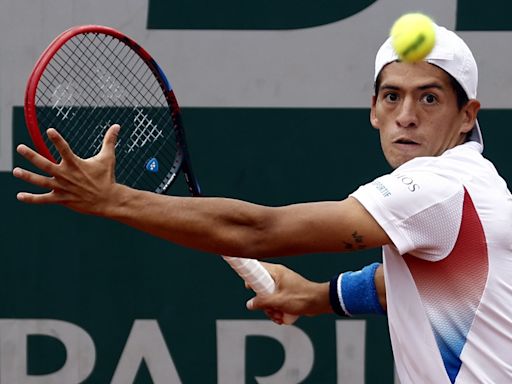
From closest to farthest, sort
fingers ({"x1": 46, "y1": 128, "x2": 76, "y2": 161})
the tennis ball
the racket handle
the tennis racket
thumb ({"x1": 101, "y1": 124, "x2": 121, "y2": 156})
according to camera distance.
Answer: fingers ({"x1": 46, "y1": 128, "x2": 76, "y2": 161})
thumb ({"x1": 101, "y1": 124, "x2": 121, "y2": 156})
the tennis ball
the racket handle
the tennis racket

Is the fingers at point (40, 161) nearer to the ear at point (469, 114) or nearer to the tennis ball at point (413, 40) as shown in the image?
the tennis ball at point (413, 40)

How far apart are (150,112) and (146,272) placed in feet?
1.91

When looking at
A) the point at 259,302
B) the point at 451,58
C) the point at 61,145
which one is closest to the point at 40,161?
the point at 61,145

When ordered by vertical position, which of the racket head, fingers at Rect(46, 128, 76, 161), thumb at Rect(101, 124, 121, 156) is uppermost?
the racket head

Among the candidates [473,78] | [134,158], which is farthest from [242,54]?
[473,78]

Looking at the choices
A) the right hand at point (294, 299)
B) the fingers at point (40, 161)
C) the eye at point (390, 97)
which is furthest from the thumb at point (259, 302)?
the fingers at point (40, 161)

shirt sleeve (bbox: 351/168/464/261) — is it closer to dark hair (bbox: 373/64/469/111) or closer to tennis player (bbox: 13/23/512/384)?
tennis player (bbox: 13/23/512/384)

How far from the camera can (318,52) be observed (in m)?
4.58

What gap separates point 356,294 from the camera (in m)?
3.64

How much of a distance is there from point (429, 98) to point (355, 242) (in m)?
0.47

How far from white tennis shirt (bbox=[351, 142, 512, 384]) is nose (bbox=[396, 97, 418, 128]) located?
0.39 ft

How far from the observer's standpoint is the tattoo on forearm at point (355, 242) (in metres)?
2.81

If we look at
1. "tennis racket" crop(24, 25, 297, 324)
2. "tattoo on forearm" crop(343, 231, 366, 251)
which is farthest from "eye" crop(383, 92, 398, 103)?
"tennis racket" crop(24, 25, 297, 324)

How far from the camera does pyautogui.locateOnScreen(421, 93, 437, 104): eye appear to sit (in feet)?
10.1
